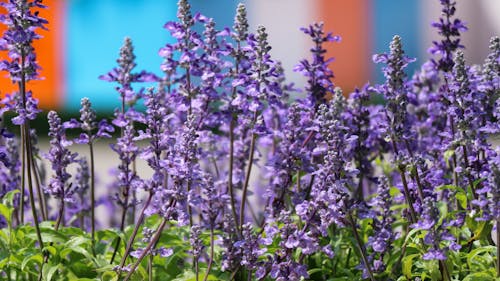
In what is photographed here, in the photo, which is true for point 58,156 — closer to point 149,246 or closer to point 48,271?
point 48,271

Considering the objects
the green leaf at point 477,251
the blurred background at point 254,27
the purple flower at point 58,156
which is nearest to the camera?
the green leaf at point 477,251

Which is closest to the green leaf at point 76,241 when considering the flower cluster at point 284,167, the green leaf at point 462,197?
the flower cluster at point 284,167

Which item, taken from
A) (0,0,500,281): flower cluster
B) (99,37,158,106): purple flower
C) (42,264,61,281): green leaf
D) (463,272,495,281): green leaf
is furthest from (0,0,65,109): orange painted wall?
(463,272,495,281): green leaf

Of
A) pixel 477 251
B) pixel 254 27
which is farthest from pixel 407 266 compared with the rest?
pixel 254 27

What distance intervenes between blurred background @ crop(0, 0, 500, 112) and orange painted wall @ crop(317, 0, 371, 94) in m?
0.03

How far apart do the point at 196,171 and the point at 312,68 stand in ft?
5.43

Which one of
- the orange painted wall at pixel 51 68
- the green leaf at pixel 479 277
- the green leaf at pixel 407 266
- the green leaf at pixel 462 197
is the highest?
the orange painted wall at pixel 51 68

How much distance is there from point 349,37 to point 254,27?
2.86 meters

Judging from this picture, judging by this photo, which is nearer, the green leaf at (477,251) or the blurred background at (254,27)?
the green leaf at (477,251)

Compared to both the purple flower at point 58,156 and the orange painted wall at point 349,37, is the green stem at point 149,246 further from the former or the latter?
the orange painted wall at point 349,37

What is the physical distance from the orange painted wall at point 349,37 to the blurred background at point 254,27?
0.10ft

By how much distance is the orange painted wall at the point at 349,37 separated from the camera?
84.7 feet

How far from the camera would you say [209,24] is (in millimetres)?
5441

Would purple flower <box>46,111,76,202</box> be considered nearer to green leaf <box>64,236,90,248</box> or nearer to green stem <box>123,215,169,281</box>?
green leaf <box>64,236,90,248</box>
